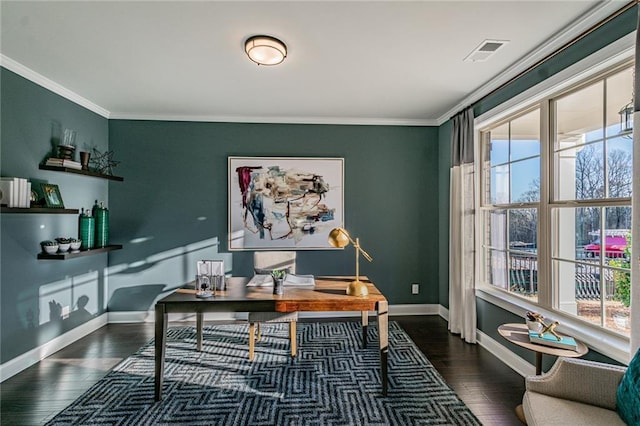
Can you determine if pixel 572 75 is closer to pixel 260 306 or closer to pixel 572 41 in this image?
pixel 572 41

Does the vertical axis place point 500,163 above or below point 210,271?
above

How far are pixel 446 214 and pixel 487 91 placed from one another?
156 cm

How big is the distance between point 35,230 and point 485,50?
157 inches

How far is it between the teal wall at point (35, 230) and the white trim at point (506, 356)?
411cm

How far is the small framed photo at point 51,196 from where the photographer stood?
10.0 ft

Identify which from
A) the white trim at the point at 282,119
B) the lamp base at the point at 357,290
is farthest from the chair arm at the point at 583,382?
the white trim at the point at 282,119

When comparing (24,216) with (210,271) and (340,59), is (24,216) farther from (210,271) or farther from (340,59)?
(340,59)

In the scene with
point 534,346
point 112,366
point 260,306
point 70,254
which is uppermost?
point 70,254

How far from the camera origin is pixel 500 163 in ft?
10.9

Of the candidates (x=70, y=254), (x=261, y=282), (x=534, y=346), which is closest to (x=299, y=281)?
(x=261, y=282)

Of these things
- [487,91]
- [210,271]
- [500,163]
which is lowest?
[210,271]

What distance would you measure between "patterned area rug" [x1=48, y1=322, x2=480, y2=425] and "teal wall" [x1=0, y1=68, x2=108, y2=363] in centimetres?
88

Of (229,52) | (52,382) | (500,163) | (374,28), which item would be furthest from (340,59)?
(52,382)

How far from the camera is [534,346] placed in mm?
2020
